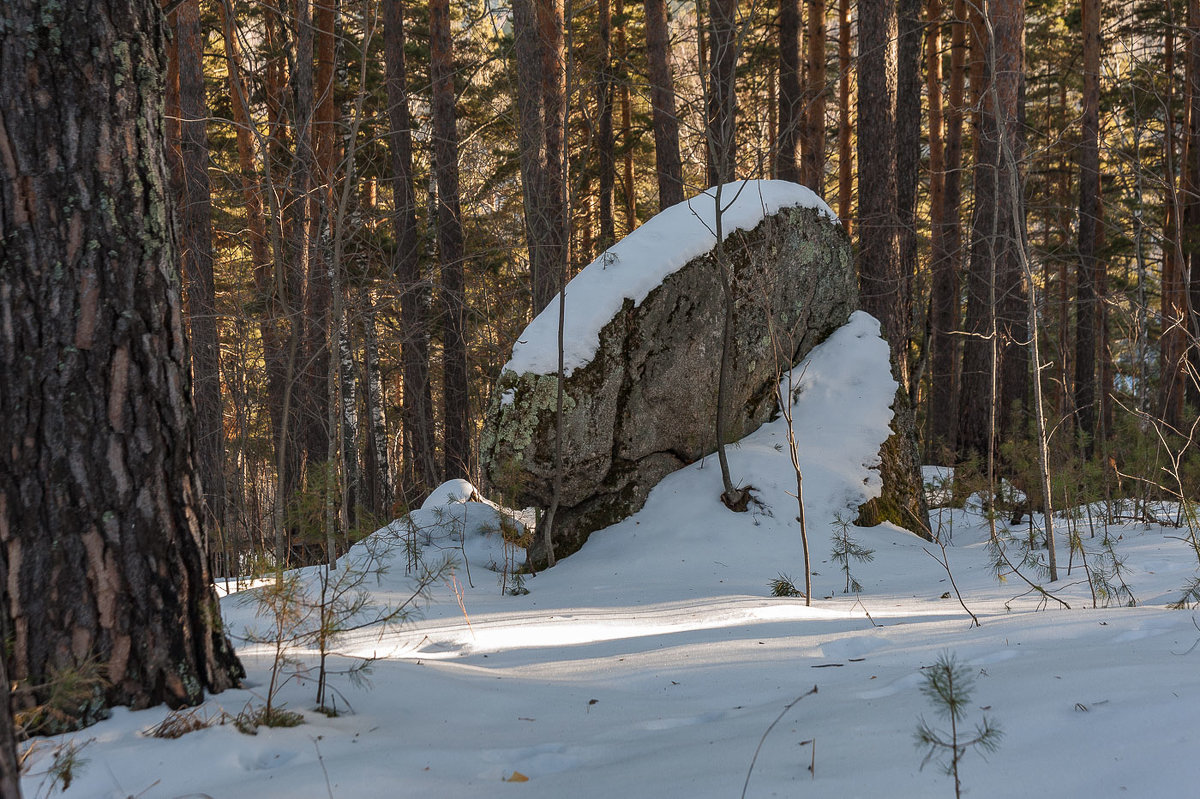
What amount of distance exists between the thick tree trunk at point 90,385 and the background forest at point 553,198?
7.02 feet

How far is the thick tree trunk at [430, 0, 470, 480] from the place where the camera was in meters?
10.6

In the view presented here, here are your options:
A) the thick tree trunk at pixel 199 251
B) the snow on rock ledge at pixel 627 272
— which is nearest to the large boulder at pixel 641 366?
the snow on rock ledge at pixel 627 272

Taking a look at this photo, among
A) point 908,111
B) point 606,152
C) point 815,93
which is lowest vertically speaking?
point 908,111

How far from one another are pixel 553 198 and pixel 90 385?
676 cm

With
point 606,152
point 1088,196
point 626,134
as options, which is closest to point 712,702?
point 606,152

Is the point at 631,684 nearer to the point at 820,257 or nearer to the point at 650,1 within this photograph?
the point at 820,257

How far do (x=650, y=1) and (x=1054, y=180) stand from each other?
43.2ft

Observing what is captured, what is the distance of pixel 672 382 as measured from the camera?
562 centimetres

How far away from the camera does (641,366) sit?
551cm

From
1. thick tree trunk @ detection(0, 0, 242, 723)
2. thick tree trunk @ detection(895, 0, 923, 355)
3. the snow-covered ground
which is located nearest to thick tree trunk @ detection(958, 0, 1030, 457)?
thick tree trunk @ detection(895, 0, 923, 355)

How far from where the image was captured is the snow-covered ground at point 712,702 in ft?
5.46

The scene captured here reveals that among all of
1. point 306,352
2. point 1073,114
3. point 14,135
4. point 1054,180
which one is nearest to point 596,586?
point 14,135

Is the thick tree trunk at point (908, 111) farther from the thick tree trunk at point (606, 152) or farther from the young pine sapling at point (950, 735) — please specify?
the young pine sapling at point (950, 735)

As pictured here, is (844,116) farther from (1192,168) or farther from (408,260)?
(408,260)
